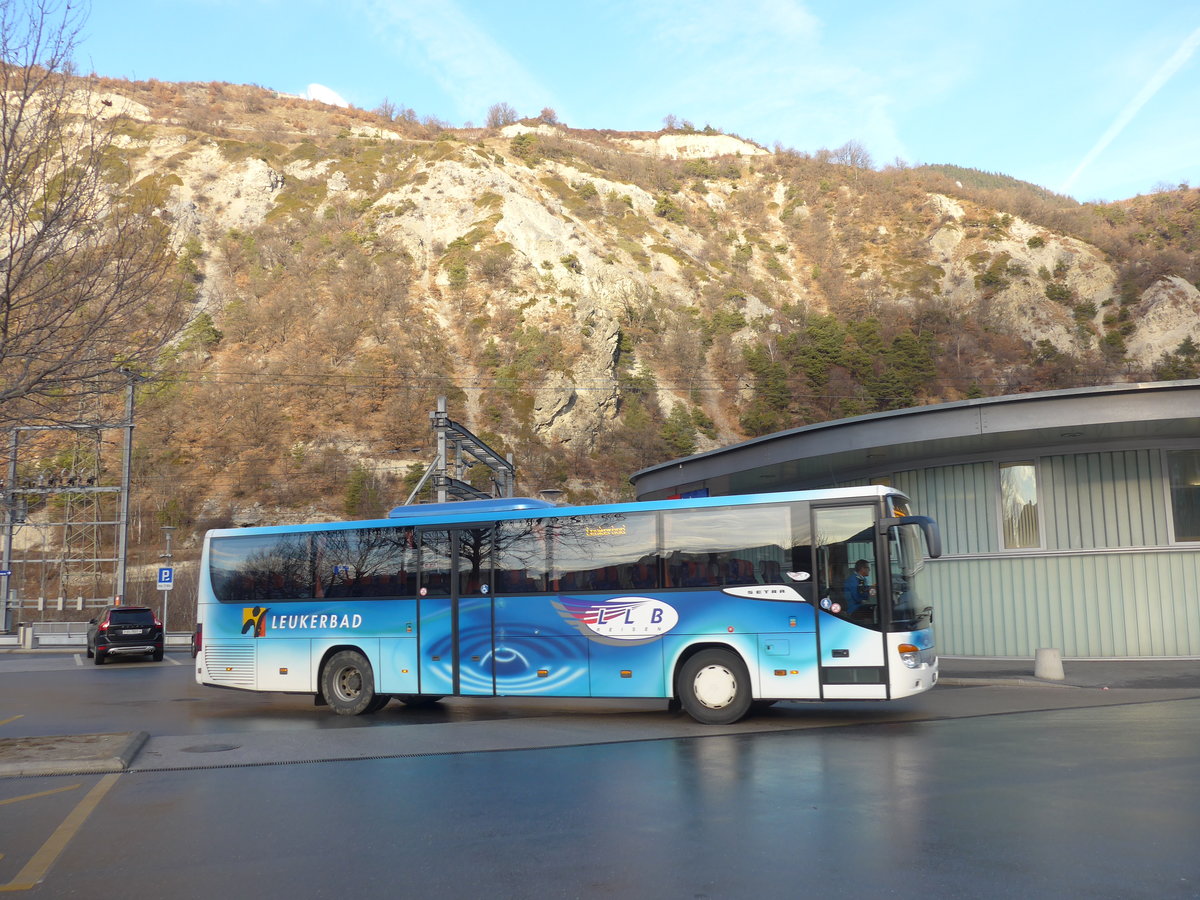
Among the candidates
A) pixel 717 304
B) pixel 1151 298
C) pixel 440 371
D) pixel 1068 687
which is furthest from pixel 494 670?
pixel 1151 298

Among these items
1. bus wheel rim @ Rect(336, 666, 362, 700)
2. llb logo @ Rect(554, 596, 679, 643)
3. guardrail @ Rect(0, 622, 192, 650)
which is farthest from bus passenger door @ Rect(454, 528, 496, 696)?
guardrail @ Rect(0, 622, 192, 650)

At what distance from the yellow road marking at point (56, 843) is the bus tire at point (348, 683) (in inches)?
211

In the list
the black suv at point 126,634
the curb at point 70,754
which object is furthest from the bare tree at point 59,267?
the black suv at point 126,634

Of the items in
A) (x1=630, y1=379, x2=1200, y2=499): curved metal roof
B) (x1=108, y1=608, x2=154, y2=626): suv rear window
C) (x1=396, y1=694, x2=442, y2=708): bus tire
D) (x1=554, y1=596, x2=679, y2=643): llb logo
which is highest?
(x1=630, y1=379, x2=1200, y2=499): curved metal roof

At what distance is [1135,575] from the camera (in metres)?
18.8

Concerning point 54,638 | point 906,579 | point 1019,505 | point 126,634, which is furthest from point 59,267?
point 54,638

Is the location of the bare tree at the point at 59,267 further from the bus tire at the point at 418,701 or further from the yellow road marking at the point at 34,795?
the bus tire at the point at 418,701

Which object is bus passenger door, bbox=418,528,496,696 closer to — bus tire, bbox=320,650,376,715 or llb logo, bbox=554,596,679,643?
bus tire, bbox=320,650,376,715

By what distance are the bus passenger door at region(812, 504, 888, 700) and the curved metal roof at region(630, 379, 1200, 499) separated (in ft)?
20.7

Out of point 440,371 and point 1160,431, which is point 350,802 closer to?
point 1160,431

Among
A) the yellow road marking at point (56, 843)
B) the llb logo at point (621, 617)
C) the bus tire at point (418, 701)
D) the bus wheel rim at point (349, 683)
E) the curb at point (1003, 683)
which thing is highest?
the llb logo at point (621, 617)

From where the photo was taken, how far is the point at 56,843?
685 cm

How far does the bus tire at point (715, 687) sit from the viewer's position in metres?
12.3

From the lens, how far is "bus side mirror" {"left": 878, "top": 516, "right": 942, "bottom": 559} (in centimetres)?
1139
